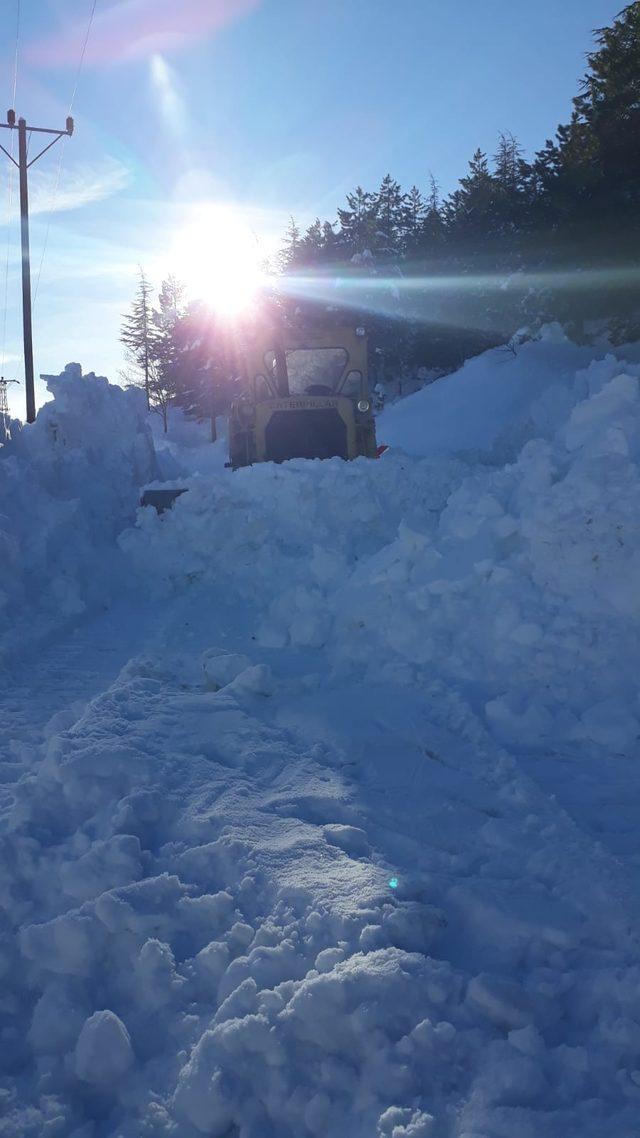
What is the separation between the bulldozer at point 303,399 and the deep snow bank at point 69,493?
1.83 m

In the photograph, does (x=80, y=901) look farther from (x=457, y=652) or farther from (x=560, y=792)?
(x=457, y=652)

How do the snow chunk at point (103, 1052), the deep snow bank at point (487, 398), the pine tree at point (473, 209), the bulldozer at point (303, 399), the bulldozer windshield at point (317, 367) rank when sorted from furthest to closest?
the pine tree at point (473, 209), the deep snow bank at point (487, 398), the bulldozer windshield at point (317, 367), the bulldozer at point (303, 399), the snow chunk at point (103, 1052)

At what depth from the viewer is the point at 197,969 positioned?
287 centimetres

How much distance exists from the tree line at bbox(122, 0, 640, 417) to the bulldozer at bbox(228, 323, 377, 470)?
6.30 metres

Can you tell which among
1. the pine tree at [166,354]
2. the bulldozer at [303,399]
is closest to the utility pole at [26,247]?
the bulldozer at [303,399]

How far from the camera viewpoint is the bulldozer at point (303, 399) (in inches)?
505

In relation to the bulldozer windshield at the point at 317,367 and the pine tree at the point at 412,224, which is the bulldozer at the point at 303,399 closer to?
the bulldozer windshield at the point at 317,367

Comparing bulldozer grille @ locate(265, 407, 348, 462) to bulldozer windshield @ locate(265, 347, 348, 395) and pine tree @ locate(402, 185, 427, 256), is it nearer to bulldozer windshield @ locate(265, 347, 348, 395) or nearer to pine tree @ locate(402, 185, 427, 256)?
bulldozer windshield @ locate(265, 347, 348, 395)

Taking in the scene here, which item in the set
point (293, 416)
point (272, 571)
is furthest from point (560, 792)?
point (293, 416)

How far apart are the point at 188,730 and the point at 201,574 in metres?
4.42

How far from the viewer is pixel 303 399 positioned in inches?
503

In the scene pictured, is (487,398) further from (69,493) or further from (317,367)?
(69,493)

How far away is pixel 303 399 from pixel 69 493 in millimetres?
4226

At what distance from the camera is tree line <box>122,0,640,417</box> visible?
641 inches
